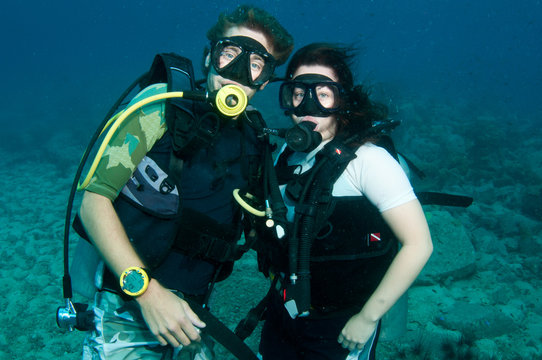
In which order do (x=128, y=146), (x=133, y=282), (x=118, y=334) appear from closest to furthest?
(x=133, y=282)
(x=128, y=146)
(x=118, y=334)

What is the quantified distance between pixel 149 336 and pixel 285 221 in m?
1.24

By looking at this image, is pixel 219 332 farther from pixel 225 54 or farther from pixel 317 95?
pixel 225 54

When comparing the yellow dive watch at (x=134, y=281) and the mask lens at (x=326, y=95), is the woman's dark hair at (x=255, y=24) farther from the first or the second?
the yellow dive watch at (x=134, y=281)

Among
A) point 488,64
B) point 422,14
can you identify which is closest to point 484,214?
point 488,64

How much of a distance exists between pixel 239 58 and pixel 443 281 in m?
5.77

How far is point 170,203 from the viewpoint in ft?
6.27

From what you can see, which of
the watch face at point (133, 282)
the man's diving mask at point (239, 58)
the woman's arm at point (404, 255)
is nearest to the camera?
the watch face at point (133, 282)

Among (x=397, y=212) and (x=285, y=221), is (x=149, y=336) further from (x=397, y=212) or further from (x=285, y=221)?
(x=397, y=212)

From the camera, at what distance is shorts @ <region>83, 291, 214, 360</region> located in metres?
1.94

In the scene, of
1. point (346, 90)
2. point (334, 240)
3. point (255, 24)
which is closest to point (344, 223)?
point (334, 240)

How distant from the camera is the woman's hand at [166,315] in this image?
1.57 metres

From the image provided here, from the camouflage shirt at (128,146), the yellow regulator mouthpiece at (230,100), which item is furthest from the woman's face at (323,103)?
the camouflage shirt at (128,146)

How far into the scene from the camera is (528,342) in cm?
446

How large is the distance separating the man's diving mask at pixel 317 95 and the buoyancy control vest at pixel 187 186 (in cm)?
40
